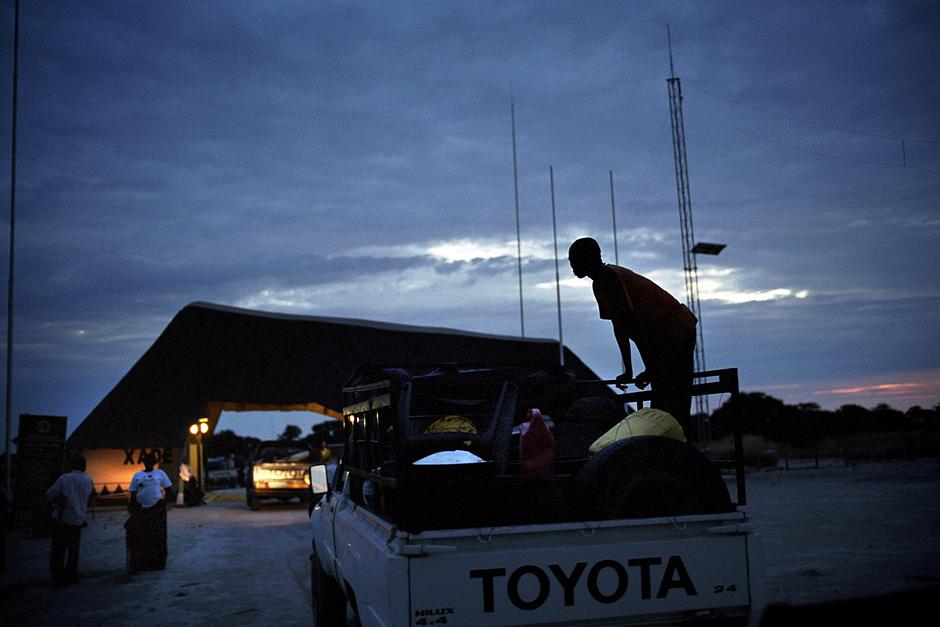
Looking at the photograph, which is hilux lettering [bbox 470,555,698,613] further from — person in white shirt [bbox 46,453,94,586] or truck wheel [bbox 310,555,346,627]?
person in white shirt [bbox 46,453,94,586]

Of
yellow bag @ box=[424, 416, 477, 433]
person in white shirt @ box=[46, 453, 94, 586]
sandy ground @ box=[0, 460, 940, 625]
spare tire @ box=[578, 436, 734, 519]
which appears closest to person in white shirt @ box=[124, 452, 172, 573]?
sandy ground @ box=[0, 460, 940, 625]

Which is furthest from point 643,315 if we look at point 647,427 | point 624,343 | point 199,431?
point 199,431

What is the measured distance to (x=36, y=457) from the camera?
17984 mm

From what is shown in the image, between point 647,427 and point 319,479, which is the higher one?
point 647,427

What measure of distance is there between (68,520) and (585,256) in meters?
9.38

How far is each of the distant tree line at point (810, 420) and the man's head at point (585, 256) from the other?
6062cm

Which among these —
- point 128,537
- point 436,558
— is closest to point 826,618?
point 436,558

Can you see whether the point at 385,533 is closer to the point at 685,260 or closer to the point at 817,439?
the point at 685,260

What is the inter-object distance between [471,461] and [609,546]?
74 centimetres

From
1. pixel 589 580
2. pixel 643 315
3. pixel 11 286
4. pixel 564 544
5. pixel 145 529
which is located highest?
pixel 11 286

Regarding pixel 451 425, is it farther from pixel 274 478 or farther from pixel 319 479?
pixel 274 478

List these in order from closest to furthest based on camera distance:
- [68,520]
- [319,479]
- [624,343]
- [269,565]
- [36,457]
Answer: [624,343]
[319,479]
[68,520]
[269,565]
[36,457]

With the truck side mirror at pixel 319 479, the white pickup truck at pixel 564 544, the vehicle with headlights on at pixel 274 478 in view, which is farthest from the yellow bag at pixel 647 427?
the vehicle with headlights on at pixel 274 478

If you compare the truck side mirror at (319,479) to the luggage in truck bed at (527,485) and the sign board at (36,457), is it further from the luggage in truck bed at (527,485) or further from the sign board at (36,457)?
the sign board at (36,457)
